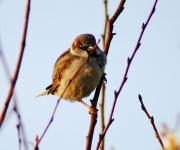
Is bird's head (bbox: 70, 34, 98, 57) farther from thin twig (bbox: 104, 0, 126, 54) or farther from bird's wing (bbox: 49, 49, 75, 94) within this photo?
thin twig (bbox: 104, 0, 126, 54)

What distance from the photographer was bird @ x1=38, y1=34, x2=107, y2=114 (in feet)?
17.8

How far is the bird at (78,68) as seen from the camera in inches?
213

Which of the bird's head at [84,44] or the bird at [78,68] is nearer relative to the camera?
the bird at [78,68]

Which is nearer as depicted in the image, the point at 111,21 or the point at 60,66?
the point at 111,21

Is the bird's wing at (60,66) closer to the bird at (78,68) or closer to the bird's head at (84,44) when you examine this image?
the bird at (78,68)

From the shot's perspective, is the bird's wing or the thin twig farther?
the bird's wing

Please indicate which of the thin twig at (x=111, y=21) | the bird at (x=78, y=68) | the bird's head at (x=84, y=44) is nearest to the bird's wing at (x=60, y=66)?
the bird at (x=78, y=68)

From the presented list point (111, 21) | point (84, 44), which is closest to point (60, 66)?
point (84, 44)

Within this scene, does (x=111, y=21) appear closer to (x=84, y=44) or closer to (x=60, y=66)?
(x=84, y=44)

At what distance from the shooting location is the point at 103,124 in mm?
3346

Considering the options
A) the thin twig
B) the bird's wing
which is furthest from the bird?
the thin twig

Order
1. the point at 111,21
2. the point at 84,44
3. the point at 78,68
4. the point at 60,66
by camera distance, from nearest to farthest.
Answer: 1. the point at 111,21
2. the point at 78,68
3. the point at 84,44
4. the point at 60,66

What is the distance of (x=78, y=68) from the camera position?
17.9ft

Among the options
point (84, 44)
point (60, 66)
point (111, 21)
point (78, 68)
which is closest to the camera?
point (111, 21)
